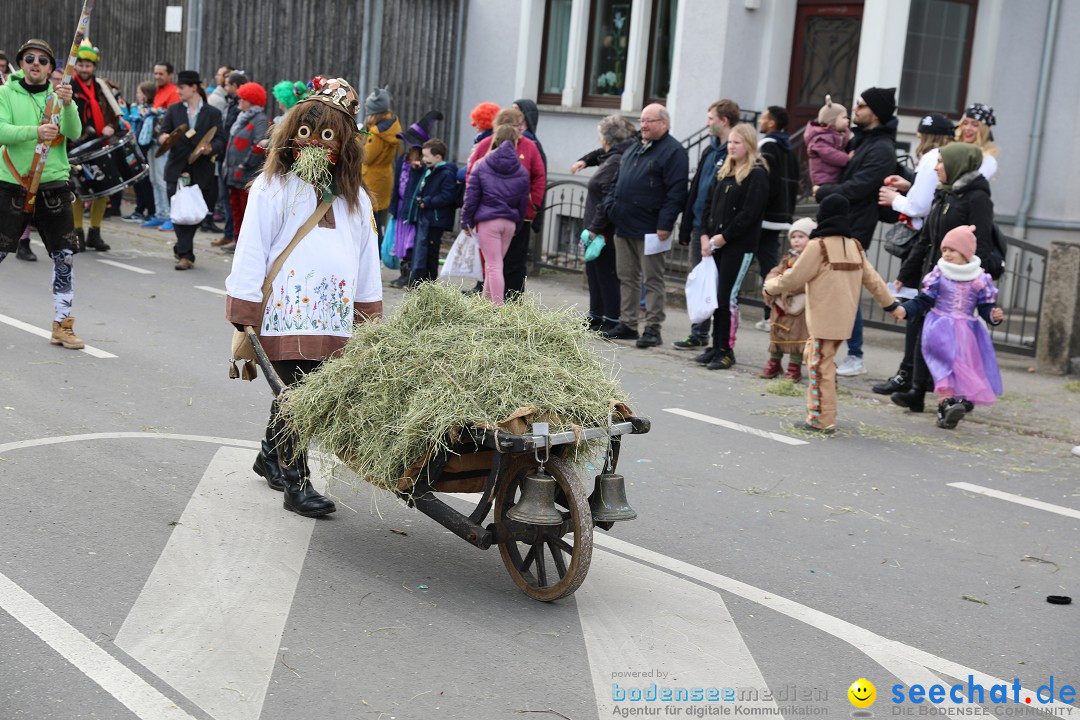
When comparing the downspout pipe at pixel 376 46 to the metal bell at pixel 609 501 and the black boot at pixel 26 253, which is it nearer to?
the black boot at pixel 26 253

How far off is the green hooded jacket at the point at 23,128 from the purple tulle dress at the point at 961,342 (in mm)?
6554

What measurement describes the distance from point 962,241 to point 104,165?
10.1 metres

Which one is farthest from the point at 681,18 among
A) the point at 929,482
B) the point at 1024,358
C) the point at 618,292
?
the point at 929,482

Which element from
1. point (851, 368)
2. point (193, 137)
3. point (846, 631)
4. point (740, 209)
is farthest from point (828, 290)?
point (193, 137)

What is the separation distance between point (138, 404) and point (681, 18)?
11.2 metres

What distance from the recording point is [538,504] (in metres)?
4.57

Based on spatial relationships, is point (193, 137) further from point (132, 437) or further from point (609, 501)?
point (609, 501)

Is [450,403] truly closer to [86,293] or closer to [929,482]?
[929,482]

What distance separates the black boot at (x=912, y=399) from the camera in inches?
362

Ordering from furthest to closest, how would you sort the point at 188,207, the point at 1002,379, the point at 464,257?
1. the point at 188,207
2. the point at 464,257
3. the point at 1002,379

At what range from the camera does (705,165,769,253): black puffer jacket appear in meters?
10.4

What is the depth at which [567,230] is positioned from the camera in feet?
56.3

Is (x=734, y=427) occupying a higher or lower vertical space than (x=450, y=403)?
lower

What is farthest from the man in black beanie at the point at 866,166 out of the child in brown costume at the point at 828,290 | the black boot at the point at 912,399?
the child in brown costume at the point at 828,290
